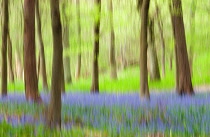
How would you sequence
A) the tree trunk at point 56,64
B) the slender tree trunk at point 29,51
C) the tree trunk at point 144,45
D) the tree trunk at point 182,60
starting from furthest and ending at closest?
the tree trunk at point 182,60
the slender tree trunk at point 29,51
the tree trunk at point 144,45
the tree trunk at point 56,64

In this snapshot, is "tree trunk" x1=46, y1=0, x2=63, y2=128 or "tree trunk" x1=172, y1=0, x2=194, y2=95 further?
"tree trunk" x1=172, y1=0, x2=194, y2=95

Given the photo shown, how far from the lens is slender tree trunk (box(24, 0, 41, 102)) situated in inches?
616

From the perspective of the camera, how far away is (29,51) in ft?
52.1

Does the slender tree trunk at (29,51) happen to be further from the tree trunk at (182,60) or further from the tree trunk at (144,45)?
the tree trunk at (182,60)

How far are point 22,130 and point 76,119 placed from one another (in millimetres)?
3014

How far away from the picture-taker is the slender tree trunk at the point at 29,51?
51.4 ft

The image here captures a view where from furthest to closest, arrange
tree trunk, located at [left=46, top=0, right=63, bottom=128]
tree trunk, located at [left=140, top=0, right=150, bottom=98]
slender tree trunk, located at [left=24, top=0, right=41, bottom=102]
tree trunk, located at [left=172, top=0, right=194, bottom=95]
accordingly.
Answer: tree trunk, located at [left=172, top=0, right=194, bottom=95], slender tree trunk, located at [left=24, top=0, right=41, bottom=102], tree trunk, located at [left=140, top=0, right=150, bottom=98], tree trunk, located at [left=46, top=0, right=63, bottom=128]

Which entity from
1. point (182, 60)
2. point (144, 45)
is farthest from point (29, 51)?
point (182, 60)

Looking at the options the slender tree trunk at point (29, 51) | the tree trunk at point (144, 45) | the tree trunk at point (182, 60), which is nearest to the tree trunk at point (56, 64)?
the tree trunk at point (144, 45)

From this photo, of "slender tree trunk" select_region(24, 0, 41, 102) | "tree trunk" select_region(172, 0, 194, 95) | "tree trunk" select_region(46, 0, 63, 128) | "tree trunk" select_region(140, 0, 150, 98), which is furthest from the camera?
"tree trunk" select_region(172, 0, 194, 95)

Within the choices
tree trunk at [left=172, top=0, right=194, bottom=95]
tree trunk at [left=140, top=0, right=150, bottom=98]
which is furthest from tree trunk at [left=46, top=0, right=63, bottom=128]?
tree trunk at [left=172, top=0, right=194, bottom=95]

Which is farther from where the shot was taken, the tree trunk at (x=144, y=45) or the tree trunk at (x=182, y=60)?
the tree trunk at (x=182, y=60)

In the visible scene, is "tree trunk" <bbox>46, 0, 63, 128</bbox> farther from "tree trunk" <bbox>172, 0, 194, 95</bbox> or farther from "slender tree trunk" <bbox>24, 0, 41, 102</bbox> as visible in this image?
"tree trunk" <bbox>172, 0, 194, 95</bbox>

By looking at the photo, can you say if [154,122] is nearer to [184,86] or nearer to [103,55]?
[184,86]
